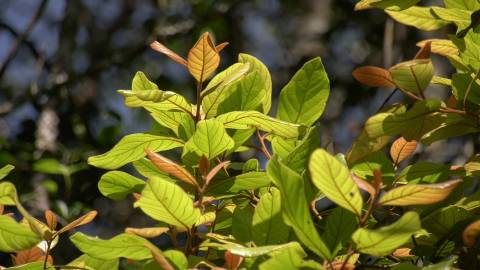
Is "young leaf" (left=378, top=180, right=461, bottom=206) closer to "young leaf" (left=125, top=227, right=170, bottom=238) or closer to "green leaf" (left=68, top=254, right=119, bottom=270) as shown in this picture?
→ "young leaf" (left=125, top=227, right=170, bottom=238)

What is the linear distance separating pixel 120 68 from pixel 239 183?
435 centimetres

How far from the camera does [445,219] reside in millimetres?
852

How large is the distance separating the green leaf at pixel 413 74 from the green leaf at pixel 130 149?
275 millimetres

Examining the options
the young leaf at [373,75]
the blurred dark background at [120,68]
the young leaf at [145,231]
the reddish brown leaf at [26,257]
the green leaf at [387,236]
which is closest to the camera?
the green leaf at [387,236]

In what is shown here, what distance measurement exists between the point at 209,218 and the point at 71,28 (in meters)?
3.55

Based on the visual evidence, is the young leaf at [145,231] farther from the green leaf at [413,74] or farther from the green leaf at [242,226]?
the green leaf at [413,74]

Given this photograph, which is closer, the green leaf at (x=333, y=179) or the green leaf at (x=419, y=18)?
the green leaf at (x=333, y=179)

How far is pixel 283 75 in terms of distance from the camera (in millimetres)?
5508

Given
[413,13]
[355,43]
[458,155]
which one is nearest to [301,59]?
[458,155]

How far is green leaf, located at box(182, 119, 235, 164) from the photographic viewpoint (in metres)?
0.83

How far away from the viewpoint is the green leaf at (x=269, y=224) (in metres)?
0.77

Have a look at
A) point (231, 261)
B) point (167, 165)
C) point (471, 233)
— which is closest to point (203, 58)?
point (167, 165)

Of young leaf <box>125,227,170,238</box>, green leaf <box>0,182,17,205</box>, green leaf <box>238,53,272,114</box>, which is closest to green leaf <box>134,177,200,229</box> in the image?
young leaf <box>125,227,170,238</box>

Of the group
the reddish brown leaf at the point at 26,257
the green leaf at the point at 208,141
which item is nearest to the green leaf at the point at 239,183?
the green leaf at the point at 208,141
